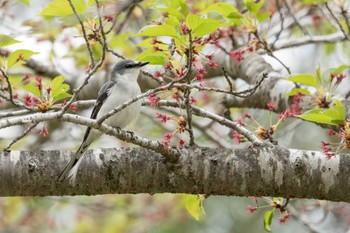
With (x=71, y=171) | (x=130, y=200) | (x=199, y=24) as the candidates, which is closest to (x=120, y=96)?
(x=71, y=171)

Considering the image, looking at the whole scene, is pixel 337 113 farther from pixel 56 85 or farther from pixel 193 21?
pixel 56 85

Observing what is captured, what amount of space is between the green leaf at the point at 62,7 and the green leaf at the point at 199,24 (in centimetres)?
64

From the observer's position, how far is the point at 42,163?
3398mm

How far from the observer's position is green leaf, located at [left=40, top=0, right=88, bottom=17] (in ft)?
10.4

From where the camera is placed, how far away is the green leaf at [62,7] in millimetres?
3155

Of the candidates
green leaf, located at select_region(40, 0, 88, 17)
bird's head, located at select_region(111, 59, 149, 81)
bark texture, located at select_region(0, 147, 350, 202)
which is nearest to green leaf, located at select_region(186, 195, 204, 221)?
bark texture, located at select_region(0, 147, 350, 202)

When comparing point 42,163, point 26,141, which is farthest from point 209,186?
point 26,141

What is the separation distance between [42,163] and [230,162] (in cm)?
105

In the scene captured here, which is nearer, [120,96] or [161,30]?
[161,30]

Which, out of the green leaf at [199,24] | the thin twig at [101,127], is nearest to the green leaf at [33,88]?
the thin twig at [101,127]

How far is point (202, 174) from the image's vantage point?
3342 millimetres

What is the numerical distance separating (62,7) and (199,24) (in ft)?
2.50

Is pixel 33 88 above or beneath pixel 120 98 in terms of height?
beneath

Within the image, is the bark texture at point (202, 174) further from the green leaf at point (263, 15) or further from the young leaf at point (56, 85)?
the green leaf at point (263, 15)
